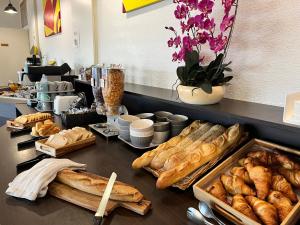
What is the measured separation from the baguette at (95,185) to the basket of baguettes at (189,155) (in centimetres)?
9

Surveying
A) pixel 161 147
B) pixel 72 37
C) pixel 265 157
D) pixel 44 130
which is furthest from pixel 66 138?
pixel 72 37

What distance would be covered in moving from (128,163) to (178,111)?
393 mm

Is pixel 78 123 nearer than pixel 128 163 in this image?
No

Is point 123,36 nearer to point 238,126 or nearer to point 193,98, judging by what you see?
point 193,98

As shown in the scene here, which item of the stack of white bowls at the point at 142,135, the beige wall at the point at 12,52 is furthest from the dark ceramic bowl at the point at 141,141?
the beige wall at the point at 12,52

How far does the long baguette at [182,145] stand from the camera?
733mm

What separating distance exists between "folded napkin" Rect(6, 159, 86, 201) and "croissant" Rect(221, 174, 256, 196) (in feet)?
1.64

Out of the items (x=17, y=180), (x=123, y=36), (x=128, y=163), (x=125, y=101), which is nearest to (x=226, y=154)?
(x=128, y=163)

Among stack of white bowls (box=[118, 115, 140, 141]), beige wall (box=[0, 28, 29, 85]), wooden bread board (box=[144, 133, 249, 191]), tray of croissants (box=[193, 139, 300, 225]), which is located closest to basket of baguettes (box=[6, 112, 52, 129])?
stack of white bowls (box=[118, 115, 140, 141])

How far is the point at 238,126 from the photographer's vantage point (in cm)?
76

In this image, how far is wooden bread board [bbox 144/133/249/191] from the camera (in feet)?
2.10

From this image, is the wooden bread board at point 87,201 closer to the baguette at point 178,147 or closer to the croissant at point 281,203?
the baguette at point 178,147

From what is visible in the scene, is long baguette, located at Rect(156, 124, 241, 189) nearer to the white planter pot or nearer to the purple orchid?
the white planter pot

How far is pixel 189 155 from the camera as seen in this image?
2.31 feet
